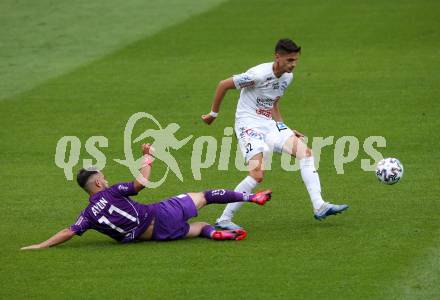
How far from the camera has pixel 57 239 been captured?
11.0m

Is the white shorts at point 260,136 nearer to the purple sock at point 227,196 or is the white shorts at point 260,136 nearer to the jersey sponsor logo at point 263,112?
the jersey sponsor logo at point 263,112

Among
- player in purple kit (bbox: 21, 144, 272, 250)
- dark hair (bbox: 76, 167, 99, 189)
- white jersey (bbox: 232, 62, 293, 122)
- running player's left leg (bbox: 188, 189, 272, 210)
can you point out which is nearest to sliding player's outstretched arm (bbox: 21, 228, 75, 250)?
player in purple kit (bbox: 21, 144, 272, 250)

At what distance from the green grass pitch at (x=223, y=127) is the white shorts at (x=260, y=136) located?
859mm

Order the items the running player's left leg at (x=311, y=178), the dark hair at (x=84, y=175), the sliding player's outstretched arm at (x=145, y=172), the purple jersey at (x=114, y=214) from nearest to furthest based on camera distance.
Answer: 1. the sliding player's outstretched arm at (x=145, y=172)
2. the purple jersey at (x=114, y=214)
3. the dark hair at (x=84, y=175)
4. the running player's left leg at (x=311, y=178)

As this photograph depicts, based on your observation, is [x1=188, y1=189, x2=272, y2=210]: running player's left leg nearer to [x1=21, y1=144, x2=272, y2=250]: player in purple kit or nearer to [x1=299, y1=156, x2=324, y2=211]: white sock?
[x1=21, y1=144, x2=272, y2=250]: player in purple kit

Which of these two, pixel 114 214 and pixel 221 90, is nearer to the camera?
pixel 114 214

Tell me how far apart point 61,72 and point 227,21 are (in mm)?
5380

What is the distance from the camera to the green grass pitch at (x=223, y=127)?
396 inches

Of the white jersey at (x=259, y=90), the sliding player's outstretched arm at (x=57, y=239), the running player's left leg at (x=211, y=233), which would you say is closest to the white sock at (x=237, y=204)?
the running player's left leg at (x=211, y=233)

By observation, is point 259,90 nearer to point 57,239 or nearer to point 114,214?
point 114,214

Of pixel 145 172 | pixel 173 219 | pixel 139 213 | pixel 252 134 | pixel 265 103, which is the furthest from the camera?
pixel 265 103

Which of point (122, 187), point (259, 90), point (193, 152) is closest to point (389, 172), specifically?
point (259, 90)

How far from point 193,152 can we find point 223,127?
1.48 metres

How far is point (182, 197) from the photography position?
11.5 meters
